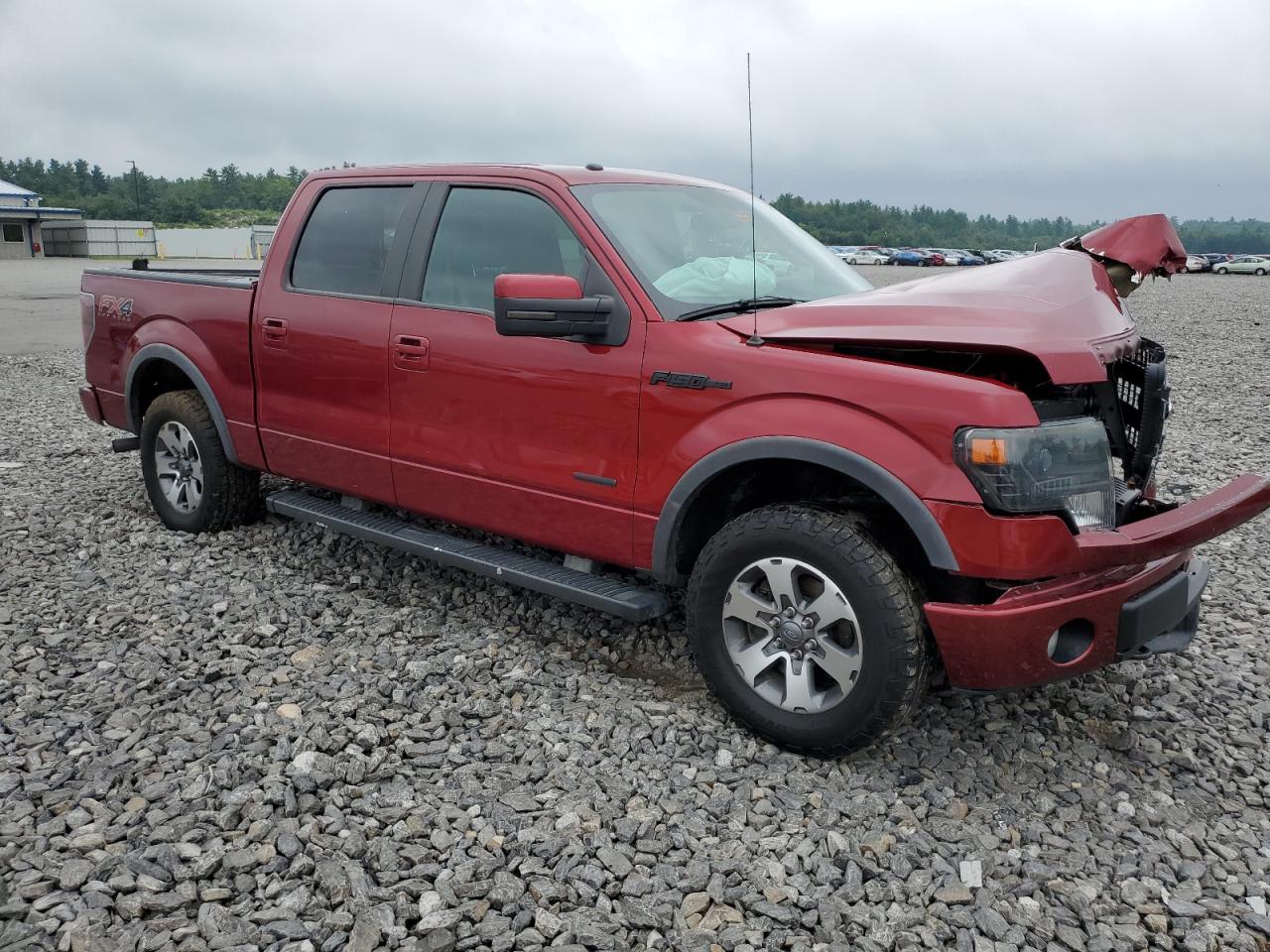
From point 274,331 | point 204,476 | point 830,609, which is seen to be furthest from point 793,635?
point 204,476

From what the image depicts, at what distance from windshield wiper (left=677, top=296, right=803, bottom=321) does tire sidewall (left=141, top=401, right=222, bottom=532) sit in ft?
9.60

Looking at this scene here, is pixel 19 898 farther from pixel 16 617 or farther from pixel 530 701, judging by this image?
pixel 16 617

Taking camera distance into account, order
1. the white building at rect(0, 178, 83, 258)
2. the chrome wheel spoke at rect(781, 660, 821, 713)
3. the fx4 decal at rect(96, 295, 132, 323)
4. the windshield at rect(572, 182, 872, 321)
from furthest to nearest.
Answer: the white building at rect(0, 178, 83, 258) → the fx4 decal at rect(96, 295, 132, 323) → the windshield at rect(572, 182, 872, 321) → the chrome wheel spoke at rect(781, 660, 821, 713)

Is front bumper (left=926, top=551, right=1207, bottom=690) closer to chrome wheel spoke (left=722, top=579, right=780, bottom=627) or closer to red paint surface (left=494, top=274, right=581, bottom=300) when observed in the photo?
chrome wheel spoke (left=722, top=579, right=780, bottom=627)

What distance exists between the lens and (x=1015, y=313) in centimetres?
307

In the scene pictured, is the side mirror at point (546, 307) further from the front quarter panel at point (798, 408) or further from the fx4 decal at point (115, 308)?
the fx4 decal at point (115, 308)

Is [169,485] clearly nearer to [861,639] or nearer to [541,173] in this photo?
[541,173]

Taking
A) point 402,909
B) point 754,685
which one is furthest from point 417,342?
point 402,909

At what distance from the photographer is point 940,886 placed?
2781 millimetres

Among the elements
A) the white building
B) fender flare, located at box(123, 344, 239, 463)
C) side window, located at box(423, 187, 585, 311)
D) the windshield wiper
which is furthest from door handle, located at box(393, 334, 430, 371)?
the white building

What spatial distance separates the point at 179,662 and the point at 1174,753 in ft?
12.2

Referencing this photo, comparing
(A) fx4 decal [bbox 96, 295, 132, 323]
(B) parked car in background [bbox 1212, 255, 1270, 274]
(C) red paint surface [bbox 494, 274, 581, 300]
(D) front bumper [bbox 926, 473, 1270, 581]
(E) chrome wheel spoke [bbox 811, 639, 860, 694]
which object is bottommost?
(E) chrome wheel spoke [bbox 811, 639, 860, 694]

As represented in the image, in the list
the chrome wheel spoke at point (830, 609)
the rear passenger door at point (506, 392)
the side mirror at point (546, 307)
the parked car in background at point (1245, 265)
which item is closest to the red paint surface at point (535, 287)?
the side mirror at point (546, 307)

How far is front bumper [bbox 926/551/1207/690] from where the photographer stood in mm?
2934
